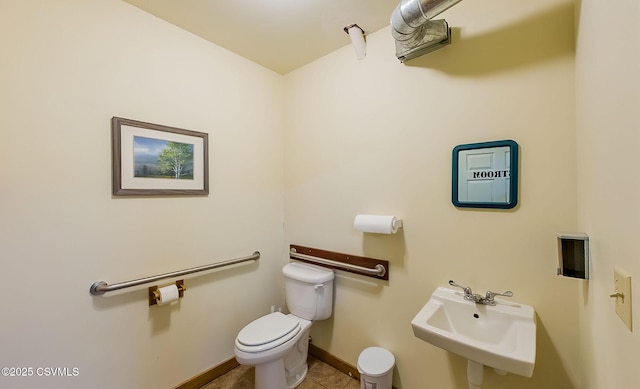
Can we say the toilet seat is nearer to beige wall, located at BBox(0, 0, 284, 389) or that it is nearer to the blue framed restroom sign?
beige wall, located at BBox(0, 0, 284, 389)

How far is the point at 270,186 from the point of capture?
2307 mm

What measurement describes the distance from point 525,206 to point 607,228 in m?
0.52

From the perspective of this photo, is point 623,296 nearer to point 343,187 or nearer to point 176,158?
point 343,187

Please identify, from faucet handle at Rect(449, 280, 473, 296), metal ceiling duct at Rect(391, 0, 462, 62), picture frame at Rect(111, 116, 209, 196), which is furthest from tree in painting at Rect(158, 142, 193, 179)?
faucet handle at Rect(449, 280, 473, 296)

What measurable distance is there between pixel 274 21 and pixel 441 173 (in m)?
1.45

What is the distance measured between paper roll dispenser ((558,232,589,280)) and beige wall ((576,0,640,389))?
0.16ft

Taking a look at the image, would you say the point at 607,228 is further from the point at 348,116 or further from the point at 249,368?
the point at 249,368

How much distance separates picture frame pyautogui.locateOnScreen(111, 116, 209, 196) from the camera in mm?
1477

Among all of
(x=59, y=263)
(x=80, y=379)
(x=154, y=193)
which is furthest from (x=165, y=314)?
(x=154, y=193)

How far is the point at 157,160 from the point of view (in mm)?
1627

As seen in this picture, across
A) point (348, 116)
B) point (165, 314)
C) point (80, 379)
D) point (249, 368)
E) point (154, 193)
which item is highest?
point (348, 116)

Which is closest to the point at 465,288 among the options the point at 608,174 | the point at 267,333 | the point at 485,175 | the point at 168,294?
the point at 485,175

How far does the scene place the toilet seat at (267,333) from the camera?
1555mm

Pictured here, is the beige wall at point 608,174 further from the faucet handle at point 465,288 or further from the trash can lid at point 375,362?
the trash can lid at point 375,362
